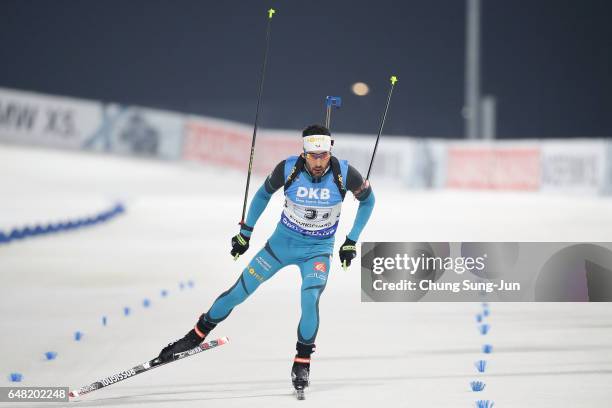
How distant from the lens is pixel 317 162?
6254 mm

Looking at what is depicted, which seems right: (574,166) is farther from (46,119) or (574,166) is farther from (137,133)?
(46,119)

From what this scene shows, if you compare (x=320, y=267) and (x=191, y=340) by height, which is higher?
(x=320, y=267)

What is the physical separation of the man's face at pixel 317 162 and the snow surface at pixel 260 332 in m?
1.36

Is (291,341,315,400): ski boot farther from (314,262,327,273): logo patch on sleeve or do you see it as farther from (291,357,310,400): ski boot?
(314,262,327,273): logo patch on sleeve

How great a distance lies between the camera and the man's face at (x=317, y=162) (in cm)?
624

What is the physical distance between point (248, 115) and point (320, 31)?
7985 mm

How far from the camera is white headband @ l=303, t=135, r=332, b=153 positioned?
6.21 meters

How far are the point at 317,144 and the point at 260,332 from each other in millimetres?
2564

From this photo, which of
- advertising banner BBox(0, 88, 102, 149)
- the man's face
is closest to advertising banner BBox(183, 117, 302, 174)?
advertising banner BBox(0, 88, 102, 149)

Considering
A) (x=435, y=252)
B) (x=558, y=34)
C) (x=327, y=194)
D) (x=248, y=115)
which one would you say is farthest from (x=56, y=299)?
(x=558, y=34)

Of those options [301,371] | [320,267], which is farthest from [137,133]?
[301,371]

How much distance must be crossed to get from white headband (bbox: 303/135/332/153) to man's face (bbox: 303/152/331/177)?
0.03 meters

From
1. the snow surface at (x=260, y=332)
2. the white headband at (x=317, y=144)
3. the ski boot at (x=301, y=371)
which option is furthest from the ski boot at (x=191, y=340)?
the white headband at (x=317, y=144)

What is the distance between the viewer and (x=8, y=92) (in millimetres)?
26734
